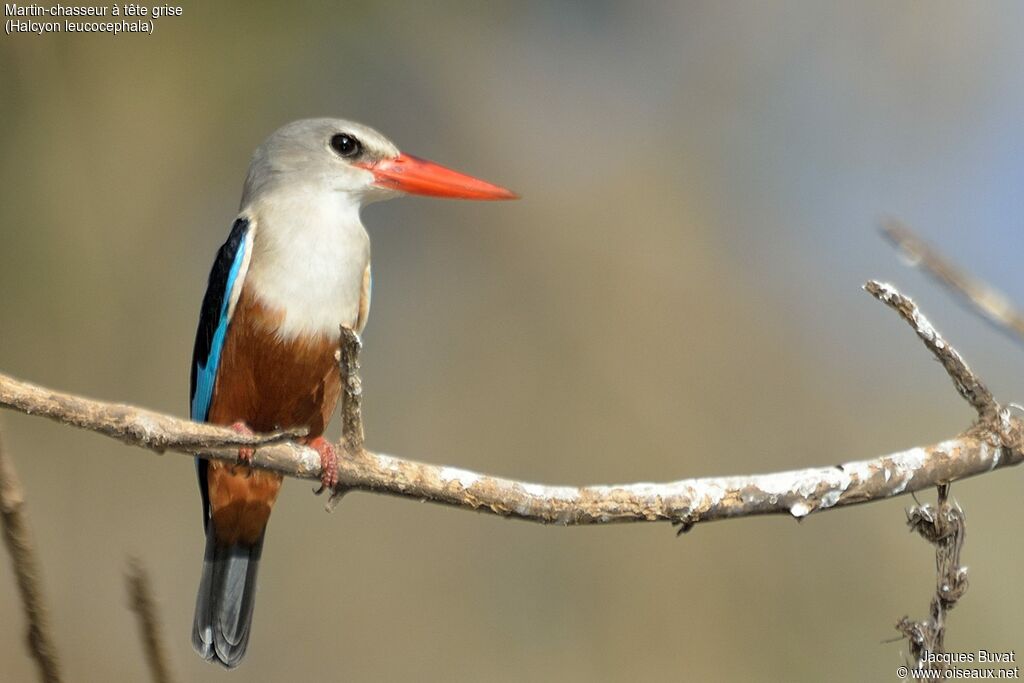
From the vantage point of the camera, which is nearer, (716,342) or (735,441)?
(735,441)

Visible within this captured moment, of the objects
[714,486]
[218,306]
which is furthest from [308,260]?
→ [714,486]

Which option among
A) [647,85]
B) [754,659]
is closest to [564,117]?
[647,85]

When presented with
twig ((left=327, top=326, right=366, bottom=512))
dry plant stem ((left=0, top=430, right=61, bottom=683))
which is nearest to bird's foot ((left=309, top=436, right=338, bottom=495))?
twig ((left=327, top=326, right=366, bottom=512))

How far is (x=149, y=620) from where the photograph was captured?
5.24 feet

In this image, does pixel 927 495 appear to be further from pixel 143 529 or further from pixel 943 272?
pixel 143 529

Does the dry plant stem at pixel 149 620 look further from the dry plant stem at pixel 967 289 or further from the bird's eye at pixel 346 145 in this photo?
the bird's eye at pixel 346 145

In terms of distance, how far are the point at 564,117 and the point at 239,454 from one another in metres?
5.65

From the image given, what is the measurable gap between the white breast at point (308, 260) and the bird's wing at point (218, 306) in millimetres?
33

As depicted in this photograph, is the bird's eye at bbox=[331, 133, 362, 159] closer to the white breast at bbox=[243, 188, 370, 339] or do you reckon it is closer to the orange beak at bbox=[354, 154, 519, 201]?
the orange beak at bbox=[354, 154, 519, 201]

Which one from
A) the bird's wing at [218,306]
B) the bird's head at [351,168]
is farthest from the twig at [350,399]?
the bird's head at [351,168]

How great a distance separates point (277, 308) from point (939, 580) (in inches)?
72.9

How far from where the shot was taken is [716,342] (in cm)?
639

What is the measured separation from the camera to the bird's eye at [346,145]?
10.9 feet

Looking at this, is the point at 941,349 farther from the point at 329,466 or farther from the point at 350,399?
the point at 329,466
